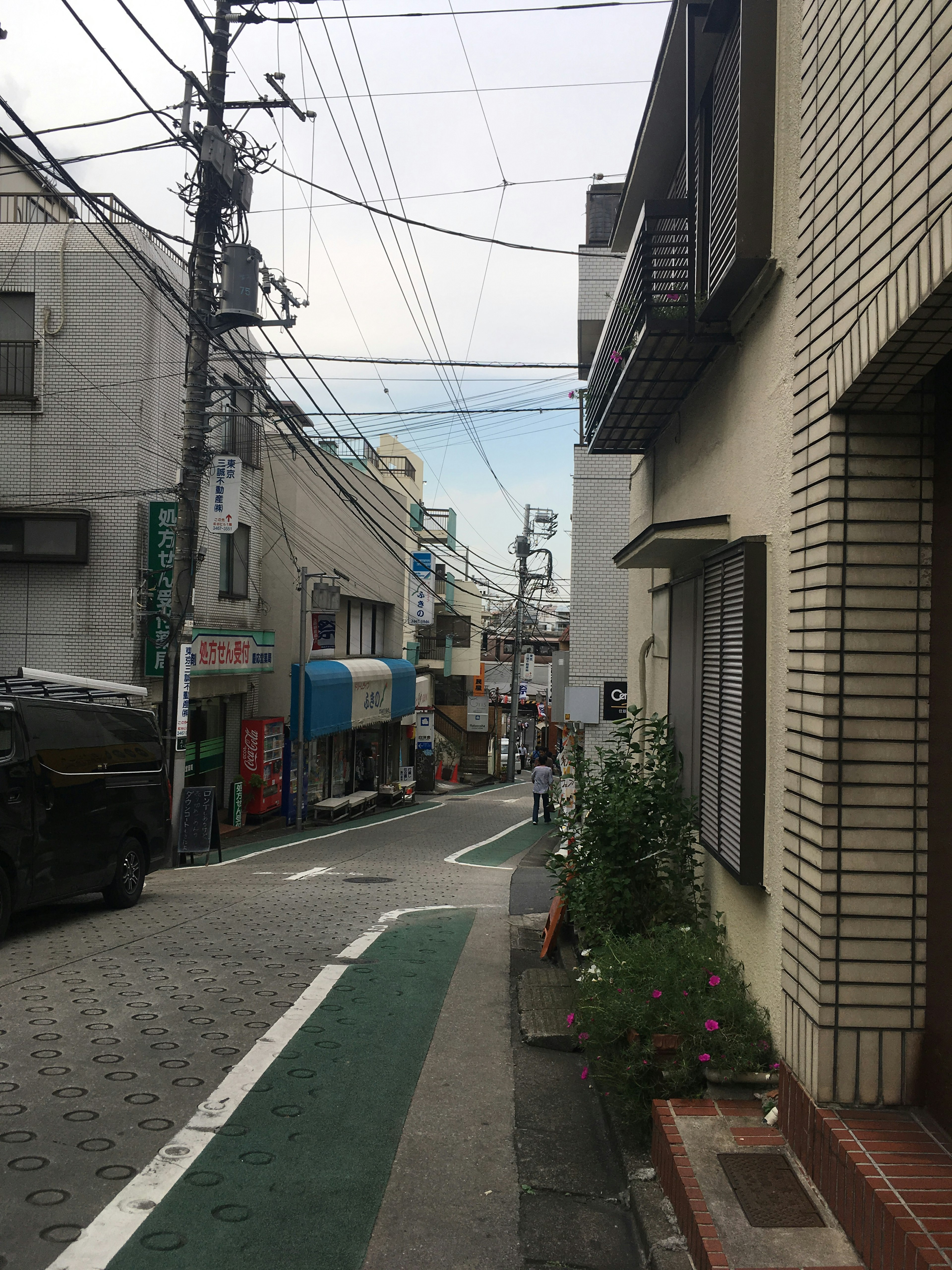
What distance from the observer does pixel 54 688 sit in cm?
1052

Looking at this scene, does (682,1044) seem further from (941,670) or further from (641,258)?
(641,258)

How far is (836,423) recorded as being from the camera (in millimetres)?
4113

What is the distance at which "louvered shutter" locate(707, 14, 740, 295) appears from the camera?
585 cm

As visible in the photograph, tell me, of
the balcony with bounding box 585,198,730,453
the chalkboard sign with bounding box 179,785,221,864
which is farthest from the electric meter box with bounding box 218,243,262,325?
the balcony with bounding box 585,198,730,453

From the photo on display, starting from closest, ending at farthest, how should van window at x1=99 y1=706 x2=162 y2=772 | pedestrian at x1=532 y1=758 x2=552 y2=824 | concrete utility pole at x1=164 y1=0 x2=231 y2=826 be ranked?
van window at x1=99 y1=706 x2=162 y2=772
concrete utility pole at x1=164 y1=0 x2=231 y2=826
pedestrian at x1=532 y1=758 x2=552 y2=824

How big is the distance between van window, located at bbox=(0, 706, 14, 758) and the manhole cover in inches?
284

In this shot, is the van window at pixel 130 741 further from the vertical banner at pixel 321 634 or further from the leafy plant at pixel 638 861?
the vertical banner at pixel 321 634

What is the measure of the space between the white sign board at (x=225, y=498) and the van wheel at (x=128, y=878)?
351 inches

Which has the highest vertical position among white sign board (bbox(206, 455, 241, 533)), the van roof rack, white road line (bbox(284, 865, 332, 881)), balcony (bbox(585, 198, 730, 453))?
white sign board (bbox(206, 455, 241, 533))

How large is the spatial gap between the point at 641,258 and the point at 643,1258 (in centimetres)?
567

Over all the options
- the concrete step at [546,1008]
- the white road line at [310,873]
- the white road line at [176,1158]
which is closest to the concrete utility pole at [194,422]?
the white road line at [310,873]

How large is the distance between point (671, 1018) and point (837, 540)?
7.84ft

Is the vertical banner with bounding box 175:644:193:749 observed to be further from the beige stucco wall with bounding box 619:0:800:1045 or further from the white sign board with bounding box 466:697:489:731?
the white sign board with bounding box 466:697:489:731

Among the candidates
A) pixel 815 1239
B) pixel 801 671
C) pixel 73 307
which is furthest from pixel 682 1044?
pixel 73 307
